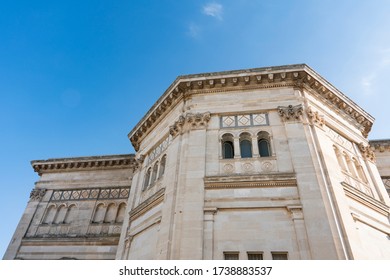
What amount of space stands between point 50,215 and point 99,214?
12.5 ft

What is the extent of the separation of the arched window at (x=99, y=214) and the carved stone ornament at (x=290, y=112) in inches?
529

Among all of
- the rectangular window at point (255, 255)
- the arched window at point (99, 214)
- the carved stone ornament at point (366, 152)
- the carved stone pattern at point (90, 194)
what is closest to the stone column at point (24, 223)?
the carved stone pattern at point (90, 194)

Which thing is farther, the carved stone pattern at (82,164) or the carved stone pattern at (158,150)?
the carved stone pattern at (82,164)

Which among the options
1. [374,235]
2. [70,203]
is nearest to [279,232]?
[374,235]

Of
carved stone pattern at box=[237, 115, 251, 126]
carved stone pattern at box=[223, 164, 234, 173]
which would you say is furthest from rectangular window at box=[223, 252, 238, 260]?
carved stone pattern at box=[237, 115, 251, 126]

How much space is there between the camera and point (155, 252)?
37.5 ft

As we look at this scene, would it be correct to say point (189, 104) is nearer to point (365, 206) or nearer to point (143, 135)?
point (143, 135)

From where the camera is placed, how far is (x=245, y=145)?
43.7 ft

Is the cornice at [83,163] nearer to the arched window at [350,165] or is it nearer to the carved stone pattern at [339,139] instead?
the carved stone pattern at [339,139]

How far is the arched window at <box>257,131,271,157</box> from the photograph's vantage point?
42.2 ft

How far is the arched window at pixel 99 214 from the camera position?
18.9 metres

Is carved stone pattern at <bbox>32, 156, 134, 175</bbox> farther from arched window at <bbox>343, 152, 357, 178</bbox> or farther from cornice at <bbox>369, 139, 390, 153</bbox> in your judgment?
cornice at <bbox>369, 139, 390, 153</bbox>

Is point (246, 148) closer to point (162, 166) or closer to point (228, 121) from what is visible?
point (228, 121)
